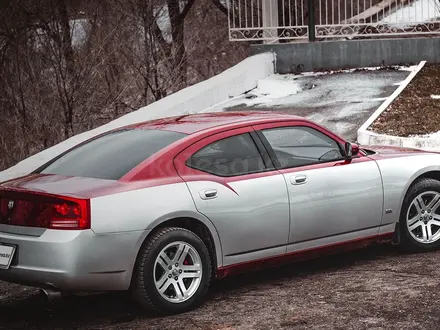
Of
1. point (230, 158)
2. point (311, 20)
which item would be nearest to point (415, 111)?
point (311, 20)

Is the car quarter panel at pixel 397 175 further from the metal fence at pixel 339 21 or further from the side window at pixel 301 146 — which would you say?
the metal fence at pixel 339 21

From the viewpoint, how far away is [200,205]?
6879mm

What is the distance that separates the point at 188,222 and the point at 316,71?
13.7 meters

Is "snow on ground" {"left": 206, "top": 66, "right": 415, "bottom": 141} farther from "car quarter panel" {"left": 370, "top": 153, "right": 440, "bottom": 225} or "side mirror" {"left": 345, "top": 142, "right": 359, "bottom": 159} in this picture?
"side mirror" {"left": 345, "top": 142, "right": 359, "bottom": 159}

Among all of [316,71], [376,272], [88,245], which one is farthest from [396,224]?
[316,71]

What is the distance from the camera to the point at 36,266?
254 inches

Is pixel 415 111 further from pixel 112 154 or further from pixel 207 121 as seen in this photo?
pixel 112 154

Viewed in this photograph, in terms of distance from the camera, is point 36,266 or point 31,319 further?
point 31,319

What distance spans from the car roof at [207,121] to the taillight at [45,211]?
1.22 metres

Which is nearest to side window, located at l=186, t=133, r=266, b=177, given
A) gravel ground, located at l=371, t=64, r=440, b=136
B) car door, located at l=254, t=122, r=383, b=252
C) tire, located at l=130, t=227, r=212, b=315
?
car door, located at l=254, t=122, r=383, b=252

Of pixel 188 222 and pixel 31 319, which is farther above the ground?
pixel 188 222

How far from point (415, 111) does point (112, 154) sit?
929 centimetres

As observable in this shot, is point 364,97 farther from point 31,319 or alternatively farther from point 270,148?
point 31,319

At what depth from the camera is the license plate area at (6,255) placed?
6.59 metres
